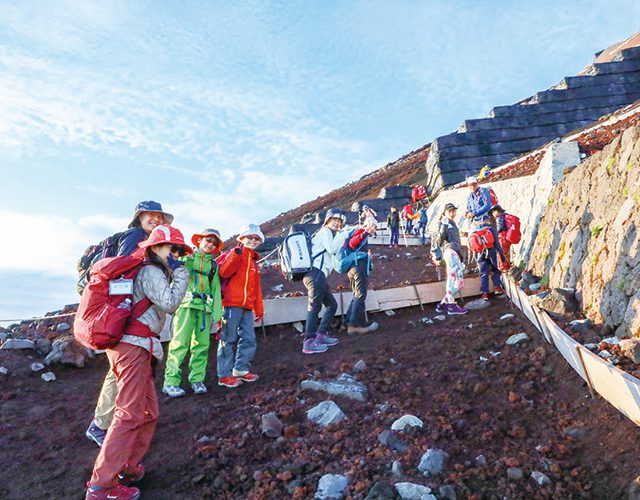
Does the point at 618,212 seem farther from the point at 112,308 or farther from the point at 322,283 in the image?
the point at 112,308

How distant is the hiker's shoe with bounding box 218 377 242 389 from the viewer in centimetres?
609

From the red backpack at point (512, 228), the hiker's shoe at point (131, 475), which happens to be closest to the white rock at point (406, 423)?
the hiker's shoe at point (131, 475)

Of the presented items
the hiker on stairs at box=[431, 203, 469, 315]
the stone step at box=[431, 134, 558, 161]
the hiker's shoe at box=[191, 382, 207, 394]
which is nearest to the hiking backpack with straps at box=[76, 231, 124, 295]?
the hiker's shoe at box=[191, 382, 207, 394]

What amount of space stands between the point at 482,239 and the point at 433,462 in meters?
5.51

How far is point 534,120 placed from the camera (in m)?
26.2

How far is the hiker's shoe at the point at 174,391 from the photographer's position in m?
5.88

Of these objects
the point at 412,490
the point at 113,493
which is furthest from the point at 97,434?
the point at 412,490

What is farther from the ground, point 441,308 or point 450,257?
point 450,257

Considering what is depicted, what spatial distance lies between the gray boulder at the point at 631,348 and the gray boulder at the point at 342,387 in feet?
7.88

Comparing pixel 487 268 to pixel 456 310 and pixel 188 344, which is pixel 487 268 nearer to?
pixel 456 310

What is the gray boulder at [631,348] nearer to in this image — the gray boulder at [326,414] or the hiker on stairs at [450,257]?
the gray boulder at [326,414]

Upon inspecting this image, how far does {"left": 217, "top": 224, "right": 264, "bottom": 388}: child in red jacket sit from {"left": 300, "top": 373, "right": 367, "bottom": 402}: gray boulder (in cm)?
96

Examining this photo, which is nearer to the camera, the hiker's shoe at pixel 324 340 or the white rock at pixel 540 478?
the white rock at pixel 540 478

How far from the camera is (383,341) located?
7.43 meters
